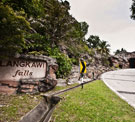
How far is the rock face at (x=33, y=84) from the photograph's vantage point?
3691 mm

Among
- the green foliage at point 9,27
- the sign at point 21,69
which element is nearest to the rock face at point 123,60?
the sign at point 21,69

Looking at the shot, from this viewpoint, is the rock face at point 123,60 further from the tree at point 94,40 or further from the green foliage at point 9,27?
the green foliage at point 9,27

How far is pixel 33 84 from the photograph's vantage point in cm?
416

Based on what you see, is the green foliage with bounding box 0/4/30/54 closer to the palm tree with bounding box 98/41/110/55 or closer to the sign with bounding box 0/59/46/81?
the sign with bounding box 0/59/46/81

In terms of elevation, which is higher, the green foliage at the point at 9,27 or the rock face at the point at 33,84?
the green foliage at the point at 9,27

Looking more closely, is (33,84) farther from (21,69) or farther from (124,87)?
(124,87)

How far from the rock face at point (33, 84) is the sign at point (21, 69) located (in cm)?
18

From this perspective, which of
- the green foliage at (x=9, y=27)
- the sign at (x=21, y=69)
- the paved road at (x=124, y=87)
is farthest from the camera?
the paved road at (x=124, y=87)

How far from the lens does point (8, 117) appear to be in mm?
2125

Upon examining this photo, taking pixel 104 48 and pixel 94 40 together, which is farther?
pixel 94 40

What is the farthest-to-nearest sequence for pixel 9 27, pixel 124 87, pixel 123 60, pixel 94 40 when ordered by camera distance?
pixel 94 40
pixel 123 60
pixel 124 87
pixel 9 27

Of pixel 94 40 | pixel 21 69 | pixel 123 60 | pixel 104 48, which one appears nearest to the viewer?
pixel 21 69

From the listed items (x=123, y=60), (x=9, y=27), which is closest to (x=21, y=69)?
(x=9, y=27)

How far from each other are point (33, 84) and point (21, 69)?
2.96ft
